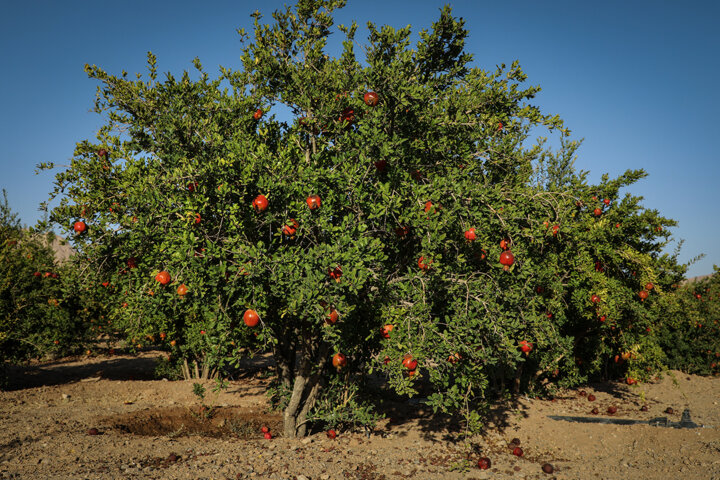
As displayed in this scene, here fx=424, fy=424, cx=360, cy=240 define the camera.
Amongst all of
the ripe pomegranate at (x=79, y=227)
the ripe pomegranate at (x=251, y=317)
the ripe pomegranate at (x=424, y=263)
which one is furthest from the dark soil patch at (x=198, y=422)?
the ripe pomegranate at (x=424, y=263)

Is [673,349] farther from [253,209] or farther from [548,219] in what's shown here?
[253,209]

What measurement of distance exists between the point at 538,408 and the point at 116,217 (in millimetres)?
10103

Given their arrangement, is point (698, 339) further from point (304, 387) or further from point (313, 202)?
point (313, 202)

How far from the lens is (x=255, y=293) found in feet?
18.1

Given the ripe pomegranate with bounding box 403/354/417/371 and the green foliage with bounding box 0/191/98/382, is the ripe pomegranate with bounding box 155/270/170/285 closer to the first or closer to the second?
the ripe pomegranate with bounding box 403/354/417/371

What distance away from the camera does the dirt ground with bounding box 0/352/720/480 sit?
21.9 ft

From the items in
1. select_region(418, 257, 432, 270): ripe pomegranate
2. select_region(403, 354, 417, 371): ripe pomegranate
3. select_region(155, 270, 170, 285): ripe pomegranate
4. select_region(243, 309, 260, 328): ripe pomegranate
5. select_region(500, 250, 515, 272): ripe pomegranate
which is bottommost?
select_region(403, 354, 417, 371): ripe pomegranate

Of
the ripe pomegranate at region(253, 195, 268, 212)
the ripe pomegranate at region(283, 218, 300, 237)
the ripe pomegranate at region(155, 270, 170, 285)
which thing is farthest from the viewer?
the ripe pomegranate at region(283, 218, 300, 237)

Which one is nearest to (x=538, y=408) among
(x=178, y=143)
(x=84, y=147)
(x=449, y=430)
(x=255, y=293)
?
(x=449, y=430)

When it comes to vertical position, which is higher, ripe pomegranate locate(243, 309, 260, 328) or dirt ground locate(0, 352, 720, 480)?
ripe pomegranate locate(243, 309, 260, 328)

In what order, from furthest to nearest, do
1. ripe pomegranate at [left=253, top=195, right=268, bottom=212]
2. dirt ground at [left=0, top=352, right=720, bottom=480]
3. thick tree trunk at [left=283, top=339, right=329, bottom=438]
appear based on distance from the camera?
thick tree trunk at [left=283, top=339, right=329, bottom=438]
dirt ground at [left=0, top=352, right=720, bottom=480]
ripe pomegranate at [left=253, top=195, right=268, bottom=212]

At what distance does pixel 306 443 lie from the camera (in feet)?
25.9

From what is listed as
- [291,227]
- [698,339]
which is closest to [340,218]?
[291,227]

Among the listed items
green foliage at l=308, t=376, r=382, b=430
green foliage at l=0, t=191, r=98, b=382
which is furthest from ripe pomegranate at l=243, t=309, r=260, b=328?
green foliage at l=0, t=191, r=98, b=382
